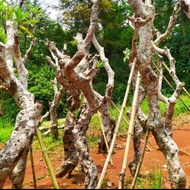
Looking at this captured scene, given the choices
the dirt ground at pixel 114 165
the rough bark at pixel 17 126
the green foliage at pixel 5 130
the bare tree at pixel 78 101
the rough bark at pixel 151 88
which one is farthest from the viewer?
the green foliage at pixel 5 130

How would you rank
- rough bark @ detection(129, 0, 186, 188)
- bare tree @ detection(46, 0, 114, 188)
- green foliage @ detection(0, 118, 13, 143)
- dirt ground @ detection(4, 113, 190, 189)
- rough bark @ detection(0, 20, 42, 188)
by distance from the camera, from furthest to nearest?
green foliage @ detection(0, 118, 13, 143) < dirt ground @ detection(4, 113, 190, 189) < rough bark @ detection(129, 0, 186, 188) < bare tree @ detection(46, 0, 114, 188) < rough bark @ detection(0, 20, 42, 188)

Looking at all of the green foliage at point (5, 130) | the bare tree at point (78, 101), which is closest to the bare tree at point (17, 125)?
the bare tree at point (78, 101)

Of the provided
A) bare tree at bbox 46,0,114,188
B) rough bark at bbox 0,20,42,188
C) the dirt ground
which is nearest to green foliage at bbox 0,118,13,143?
the dirt ground

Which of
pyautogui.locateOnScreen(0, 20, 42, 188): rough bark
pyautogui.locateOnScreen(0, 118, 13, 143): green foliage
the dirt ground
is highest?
pyautogui.locateOnScreen(0, 20, 42, 188): rough bark

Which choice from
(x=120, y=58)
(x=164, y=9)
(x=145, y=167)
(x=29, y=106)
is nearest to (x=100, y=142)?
(x=145, y=167)

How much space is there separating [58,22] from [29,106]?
12.2m

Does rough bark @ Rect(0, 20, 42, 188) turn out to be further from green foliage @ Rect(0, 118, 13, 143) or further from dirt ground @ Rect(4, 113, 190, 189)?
green foliage @ Rect(0, 118, 13, 143)

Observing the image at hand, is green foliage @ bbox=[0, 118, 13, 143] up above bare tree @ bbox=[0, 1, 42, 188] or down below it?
below

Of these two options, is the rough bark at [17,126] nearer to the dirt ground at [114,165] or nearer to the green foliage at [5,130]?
the dirt ground at [114,165]

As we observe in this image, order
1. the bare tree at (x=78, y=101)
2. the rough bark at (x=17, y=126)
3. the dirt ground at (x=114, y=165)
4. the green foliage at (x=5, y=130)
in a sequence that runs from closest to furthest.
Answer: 1. the rough bark at (x=17, y=126)
2. the bare tree at (x=78, y=101)
3. the dirt ground at (x=114, y=165)
4. the green foliage at (x=5, y=130)

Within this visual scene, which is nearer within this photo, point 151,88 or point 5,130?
point 151,88

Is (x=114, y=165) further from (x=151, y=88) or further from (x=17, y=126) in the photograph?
(x=17, y=126)

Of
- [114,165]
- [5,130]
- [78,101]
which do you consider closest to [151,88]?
[78,101]

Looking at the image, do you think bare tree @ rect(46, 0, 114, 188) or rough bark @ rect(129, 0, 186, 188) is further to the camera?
rough bark @ rect(129, 0, 186, 188)
